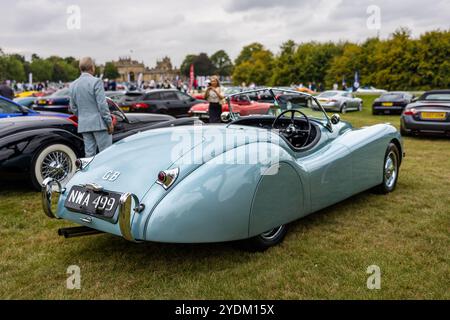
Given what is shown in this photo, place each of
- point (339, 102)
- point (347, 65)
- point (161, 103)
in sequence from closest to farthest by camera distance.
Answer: point (161, 103) < point (339, 102) < point (347, 65)

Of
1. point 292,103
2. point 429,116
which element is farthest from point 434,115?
point 292,103

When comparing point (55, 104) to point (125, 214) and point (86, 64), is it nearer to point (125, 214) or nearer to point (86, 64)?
point (86, 64)

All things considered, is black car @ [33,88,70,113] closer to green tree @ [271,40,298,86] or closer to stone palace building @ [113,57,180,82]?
green tree @ [271,40,298,86]

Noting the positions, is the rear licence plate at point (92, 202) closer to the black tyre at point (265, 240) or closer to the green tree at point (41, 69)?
the black tyre at point (265, 240)

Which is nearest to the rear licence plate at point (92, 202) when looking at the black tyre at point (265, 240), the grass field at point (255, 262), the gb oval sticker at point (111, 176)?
the gb oval sticker at point (111, 176)

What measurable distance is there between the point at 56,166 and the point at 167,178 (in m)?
3.24

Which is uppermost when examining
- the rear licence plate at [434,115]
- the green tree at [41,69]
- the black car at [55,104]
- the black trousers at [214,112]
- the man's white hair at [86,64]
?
the green tree at [41,69]

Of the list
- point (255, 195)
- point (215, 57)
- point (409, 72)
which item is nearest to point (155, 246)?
point (255, 195)

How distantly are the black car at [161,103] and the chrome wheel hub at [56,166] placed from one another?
28.2 ft

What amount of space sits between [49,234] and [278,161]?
7.75ft

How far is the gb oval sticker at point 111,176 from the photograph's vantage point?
10.8 feet

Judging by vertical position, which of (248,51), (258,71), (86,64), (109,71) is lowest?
(86,64)

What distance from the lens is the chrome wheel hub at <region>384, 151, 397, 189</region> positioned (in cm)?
542

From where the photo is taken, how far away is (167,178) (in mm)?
2996
